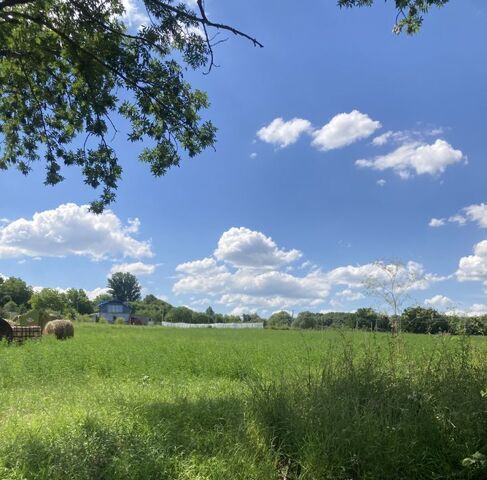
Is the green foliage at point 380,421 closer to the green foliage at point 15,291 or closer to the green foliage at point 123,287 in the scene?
the green foliage at point 15,291

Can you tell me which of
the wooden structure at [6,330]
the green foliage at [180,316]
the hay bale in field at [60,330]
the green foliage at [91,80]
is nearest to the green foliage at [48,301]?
the green foliage at [180,316]

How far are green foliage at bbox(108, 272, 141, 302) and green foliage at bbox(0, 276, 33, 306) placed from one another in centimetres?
4249

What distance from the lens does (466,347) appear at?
24.4 ft

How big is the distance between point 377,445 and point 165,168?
7895mm

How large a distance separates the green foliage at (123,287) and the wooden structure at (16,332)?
148 metres

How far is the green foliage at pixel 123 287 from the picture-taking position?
565ft

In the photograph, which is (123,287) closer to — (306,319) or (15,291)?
(15,291)

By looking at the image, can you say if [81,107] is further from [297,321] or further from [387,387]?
[387,387]

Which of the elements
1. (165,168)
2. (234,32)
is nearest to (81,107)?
(165,168)

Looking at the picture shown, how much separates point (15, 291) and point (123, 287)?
48.4m

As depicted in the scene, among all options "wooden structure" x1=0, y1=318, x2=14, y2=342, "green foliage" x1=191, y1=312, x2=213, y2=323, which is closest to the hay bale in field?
"wooden structure" x1=0, y1=318, x2=14, y2=342

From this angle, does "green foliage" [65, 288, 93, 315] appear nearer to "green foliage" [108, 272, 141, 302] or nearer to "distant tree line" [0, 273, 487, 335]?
"distant tree line" [0, 273, 487, 335]

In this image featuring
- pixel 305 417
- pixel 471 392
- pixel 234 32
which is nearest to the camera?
pixel 305 417

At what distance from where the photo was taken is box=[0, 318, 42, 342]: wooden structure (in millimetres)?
24797
